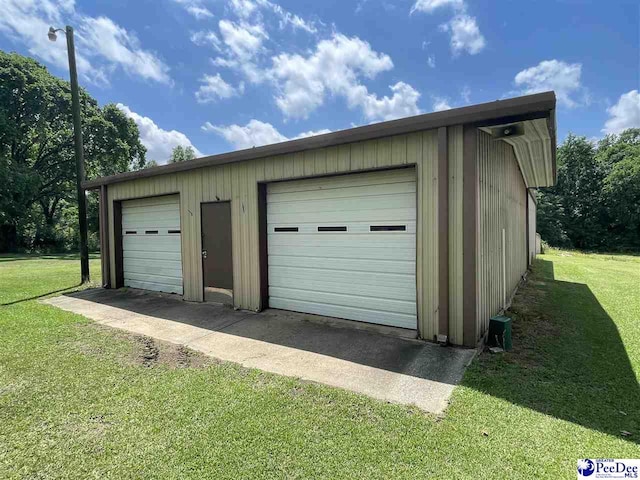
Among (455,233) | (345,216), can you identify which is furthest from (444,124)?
(345,216)

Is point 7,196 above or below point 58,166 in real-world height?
below

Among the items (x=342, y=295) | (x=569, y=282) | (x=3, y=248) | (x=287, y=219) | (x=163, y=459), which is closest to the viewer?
(x=163, y=459)

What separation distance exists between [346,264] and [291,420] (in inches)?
114

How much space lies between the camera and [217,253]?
6.48 m

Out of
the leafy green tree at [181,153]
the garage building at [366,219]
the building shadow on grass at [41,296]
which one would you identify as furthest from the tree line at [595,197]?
the leafy green tree at [181,153]

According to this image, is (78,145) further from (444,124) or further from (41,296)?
(444,124)

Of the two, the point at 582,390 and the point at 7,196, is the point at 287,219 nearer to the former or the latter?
the point at 582,390

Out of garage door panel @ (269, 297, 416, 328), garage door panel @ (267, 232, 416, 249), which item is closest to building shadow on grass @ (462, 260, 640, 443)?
garage door panel @ (269, 297, 416, 328)

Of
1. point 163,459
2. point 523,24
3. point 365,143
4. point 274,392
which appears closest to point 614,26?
point 523,24

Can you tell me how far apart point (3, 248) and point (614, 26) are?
117 feet

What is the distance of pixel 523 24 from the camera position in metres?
9.20

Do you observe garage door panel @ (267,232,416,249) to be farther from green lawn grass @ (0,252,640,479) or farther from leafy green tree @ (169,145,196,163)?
leafy green tree @ (169,145,196,163)

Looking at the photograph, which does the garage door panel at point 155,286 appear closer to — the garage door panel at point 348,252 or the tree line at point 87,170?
the garage door panel at point 348,252

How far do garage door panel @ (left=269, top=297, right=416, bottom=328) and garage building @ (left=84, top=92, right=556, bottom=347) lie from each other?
0.02 metres
